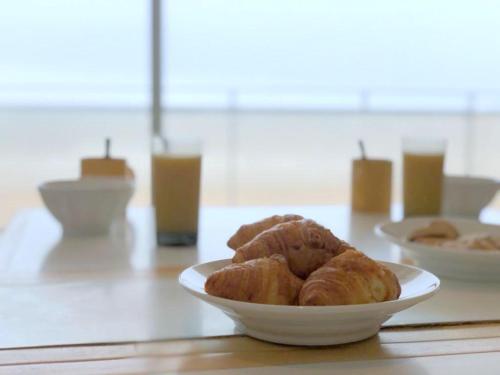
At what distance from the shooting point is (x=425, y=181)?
1425 millimetres

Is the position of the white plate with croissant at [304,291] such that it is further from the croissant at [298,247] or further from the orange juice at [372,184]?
the orange juice at [372,184]

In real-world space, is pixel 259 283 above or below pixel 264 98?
above

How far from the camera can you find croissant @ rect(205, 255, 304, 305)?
65 cm

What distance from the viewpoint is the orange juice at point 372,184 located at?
5.07ft

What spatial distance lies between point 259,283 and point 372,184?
937 millimetres

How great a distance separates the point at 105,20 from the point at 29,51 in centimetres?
97

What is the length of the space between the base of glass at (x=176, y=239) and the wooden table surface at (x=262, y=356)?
519 millimetres

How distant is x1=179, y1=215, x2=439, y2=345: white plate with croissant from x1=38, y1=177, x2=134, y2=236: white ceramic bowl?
23.8 inches

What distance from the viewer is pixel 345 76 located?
6172 mm

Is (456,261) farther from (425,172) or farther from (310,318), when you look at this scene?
(425,172)

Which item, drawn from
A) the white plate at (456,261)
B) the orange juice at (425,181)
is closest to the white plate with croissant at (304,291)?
the white plate at (456,261)

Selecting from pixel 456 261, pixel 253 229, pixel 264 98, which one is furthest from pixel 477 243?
pixel 264 98

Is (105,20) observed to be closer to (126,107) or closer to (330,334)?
(126,107)

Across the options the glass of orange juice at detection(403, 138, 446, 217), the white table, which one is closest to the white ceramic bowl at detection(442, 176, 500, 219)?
the glass of orange juice at detection(403, 138, 446, 217)
